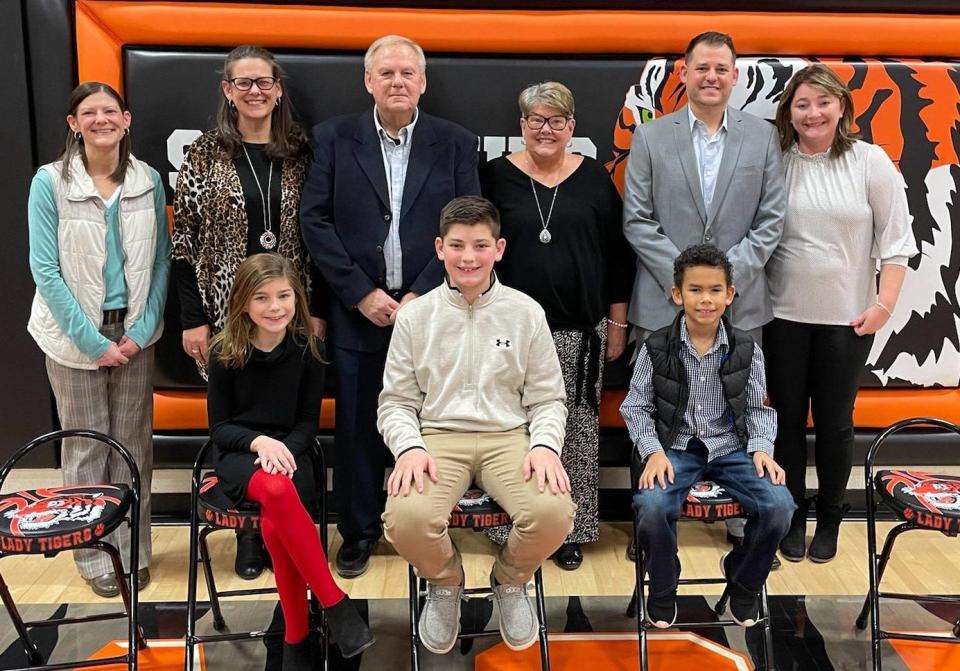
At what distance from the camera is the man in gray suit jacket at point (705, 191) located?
125 inches

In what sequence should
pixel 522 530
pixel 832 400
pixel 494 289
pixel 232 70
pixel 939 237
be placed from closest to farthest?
pixel 522 530 < pixel 494 289 < pixel 232 70 < pixel 832 400 < pixel 939 237

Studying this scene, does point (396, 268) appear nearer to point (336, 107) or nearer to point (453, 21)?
point (336, 107)

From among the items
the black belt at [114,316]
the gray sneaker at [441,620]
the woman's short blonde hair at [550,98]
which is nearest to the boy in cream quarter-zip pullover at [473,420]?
the gray sneaker at [441,620]

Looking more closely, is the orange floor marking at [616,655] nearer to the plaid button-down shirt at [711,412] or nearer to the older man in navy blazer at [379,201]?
the plaid button-down shirt at [711,412]

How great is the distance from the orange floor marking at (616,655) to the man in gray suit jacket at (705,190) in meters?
1.11

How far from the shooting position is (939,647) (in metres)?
2.94

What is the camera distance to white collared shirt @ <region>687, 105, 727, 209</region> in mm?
3227

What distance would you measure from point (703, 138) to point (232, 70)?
1669mm

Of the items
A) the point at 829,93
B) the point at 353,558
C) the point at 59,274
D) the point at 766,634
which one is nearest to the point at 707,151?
the point at 829,93

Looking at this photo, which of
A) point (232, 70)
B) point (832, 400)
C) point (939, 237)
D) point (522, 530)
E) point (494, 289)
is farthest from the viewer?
point (939, 237)

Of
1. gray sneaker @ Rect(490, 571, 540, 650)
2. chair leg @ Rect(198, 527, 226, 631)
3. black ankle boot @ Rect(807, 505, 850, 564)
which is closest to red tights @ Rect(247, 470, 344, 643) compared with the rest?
chair leg @ Rect(198, 527, 226, 631)

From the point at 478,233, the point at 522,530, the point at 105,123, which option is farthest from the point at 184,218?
the point at 522,530

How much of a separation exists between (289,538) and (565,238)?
1.40 meters

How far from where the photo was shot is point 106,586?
3.25m
